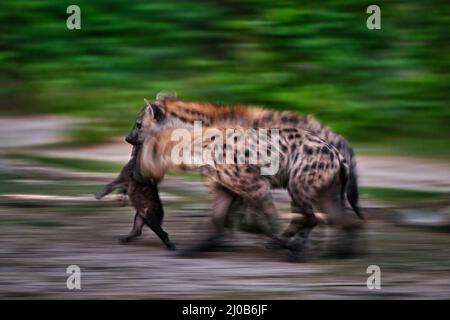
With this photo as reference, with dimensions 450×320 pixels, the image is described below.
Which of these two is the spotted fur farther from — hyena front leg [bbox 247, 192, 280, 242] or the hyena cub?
the hyena cub

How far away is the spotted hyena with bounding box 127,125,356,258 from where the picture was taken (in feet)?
21.4

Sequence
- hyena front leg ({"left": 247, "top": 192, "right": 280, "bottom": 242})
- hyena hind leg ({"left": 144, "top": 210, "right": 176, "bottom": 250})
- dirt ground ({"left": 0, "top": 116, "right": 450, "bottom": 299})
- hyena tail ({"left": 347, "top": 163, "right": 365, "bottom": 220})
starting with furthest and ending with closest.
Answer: hyena tail ({"left": 347, "top": 163, "right": 365, "bottom": 220})
hyena hind leg ({"left": 144, "top": 210, "right": 176, "bottom": 250})
hyena front leg ({"left": 247, "top": 192, "right": 280, "bottom": 242})
dirt ground ({"left": 0, "top": 116, "right": 450, "bottom": 299})

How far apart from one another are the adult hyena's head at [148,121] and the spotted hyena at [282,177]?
44 centimetres

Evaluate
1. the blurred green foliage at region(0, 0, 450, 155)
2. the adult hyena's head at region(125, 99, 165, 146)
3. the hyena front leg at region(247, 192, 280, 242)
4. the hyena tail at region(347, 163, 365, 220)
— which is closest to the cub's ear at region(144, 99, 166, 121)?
the adult hyena's head at region(125, 99, 165, 146)

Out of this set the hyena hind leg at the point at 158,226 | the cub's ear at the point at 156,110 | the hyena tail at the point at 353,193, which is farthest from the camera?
the cub's ear at the point at 156,110

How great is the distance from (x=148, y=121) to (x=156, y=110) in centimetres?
11

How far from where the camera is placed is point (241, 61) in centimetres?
1192

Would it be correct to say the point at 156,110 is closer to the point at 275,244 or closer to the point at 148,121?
the point at 148,121

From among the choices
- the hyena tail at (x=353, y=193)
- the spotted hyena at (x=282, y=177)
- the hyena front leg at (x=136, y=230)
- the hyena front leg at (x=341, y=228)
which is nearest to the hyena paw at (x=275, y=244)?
the spotted hyena at (x=282, y=177)

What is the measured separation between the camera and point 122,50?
12.2m

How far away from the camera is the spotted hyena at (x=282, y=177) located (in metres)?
6.51

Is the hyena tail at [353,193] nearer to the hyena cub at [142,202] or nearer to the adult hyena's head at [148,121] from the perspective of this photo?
the hyena cub at [142,202]

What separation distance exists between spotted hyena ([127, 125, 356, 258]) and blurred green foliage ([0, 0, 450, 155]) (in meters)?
4.01
